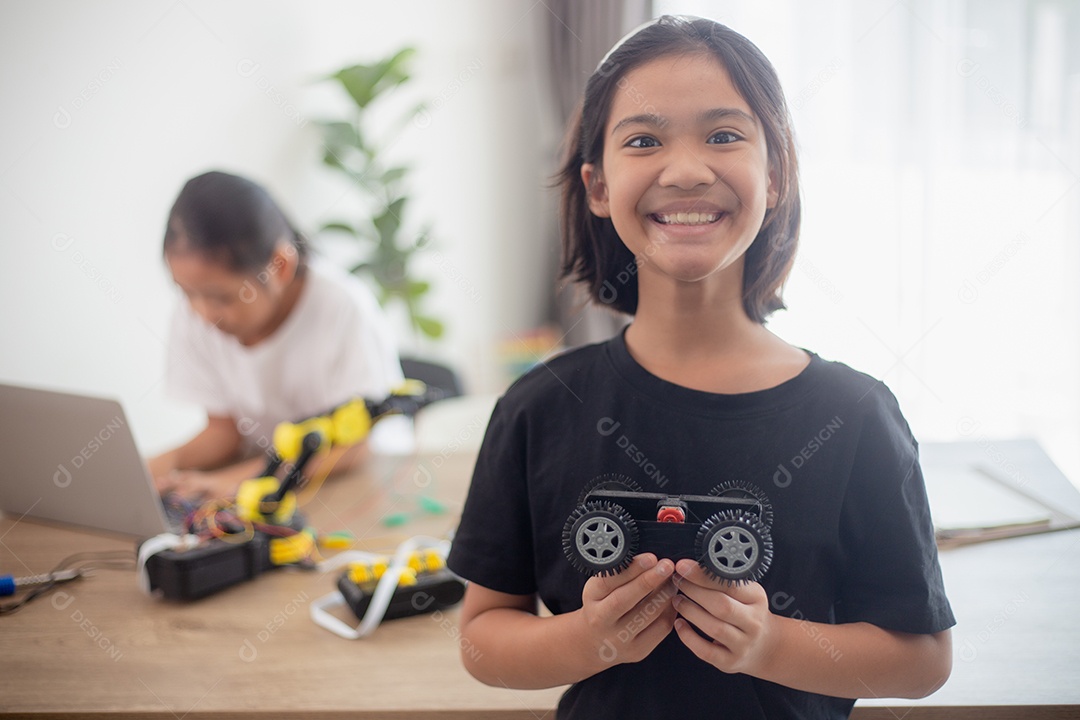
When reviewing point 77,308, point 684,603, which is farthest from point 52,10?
point 684,603

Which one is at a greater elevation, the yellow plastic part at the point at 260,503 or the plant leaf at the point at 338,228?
the plant leaf at the point at 338,228

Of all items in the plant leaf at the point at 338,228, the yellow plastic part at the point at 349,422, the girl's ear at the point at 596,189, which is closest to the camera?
the girl's ear at the point at 596,189

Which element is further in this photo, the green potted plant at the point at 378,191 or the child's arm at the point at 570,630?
the green potted plant at the point at 378,191

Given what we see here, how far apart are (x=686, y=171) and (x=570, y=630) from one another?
0.50 metres

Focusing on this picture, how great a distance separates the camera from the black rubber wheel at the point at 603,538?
0.78 metres

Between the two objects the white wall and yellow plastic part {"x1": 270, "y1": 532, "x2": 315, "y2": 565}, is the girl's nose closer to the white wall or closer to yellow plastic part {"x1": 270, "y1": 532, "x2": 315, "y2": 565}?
yellow plastic part {"x1": 270, "y1": 532, "x2": 315, "y2": 565}

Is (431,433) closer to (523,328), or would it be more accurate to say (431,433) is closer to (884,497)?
(523,328)

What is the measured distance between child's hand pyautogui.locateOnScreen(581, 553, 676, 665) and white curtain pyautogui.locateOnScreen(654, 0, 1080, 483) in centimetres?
225

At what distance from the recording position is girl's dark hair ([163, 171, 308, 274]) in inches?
69.9

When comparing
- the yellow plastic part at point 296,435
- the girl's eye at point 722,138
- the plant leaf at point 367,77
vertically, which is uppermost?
the plant leaf at point 367,77

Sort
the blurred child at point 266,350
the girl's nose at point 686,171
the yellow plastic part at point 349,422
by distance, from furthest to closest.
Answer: the blurred child at point 266,350 < the yellow plastic part at point 349,422 < the girl's nose at point 686,171

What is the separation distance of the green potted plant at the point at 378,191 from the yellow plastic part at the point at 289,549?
211 centimetres

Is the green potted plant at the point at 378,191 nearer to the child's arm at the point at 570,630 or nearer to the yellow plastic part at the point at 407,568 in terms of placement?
the yellow plastic part at the point at 407,568

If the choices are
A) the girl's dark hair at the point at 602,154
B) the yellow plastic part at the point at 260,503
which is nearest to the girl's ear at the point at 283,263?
the yellow plastic part at the point at 260,503
